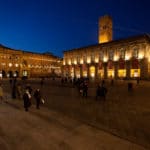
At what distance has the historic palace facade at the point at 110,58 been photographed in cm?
4953

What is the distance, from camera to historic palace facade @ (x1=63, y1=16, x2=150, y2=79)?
49.5m

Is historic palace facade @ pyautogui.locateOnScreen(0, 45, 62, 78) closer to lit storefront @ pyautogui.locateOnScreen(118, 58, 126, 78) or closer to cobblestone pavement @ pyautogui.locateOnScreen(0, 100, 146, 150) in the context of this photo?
lit storefront @ pyautogui.locateOnScreen(118, 58, 126, 78)

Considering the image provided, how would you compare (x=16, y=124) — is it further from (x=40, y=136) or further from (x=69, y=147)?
(x=69, y=147)

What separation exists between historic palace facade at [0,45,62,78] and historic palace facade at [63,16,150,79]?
64.0ft

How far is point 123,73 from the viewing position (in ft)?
177

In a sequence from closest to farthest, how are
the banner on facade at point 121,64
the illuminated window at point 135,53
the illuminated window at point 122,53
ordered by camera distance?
the illuminated window at point 135,53 → the banner on facade at point 121,64 → the illuminated window at point 122,53

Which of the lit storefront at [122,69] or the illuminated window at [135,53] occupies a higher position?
the illuminated window at [135,53]

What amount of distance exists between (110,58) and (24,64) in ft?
151

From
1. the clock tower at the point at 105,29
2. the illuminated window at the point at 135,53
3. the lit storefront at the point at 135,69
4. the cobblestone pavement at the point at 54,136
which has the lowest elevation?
the cobblestone pavement at the point at 54,136

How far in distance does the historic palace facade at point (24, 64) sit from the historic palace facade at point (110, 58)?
19.5 meters

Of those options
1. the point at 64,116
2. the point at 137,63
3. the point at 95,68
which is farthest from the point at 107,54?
the point at 64,116

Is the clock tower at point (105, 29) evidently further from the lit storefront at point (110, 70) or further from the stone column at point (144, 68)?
the stone column at point (144, 68)

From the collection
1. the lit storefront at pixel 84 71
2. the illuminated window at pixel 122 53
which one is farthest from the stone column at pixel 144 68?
the lit storefront at pixel 84 71

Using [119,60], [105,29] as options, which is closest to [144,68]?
[119,60]
